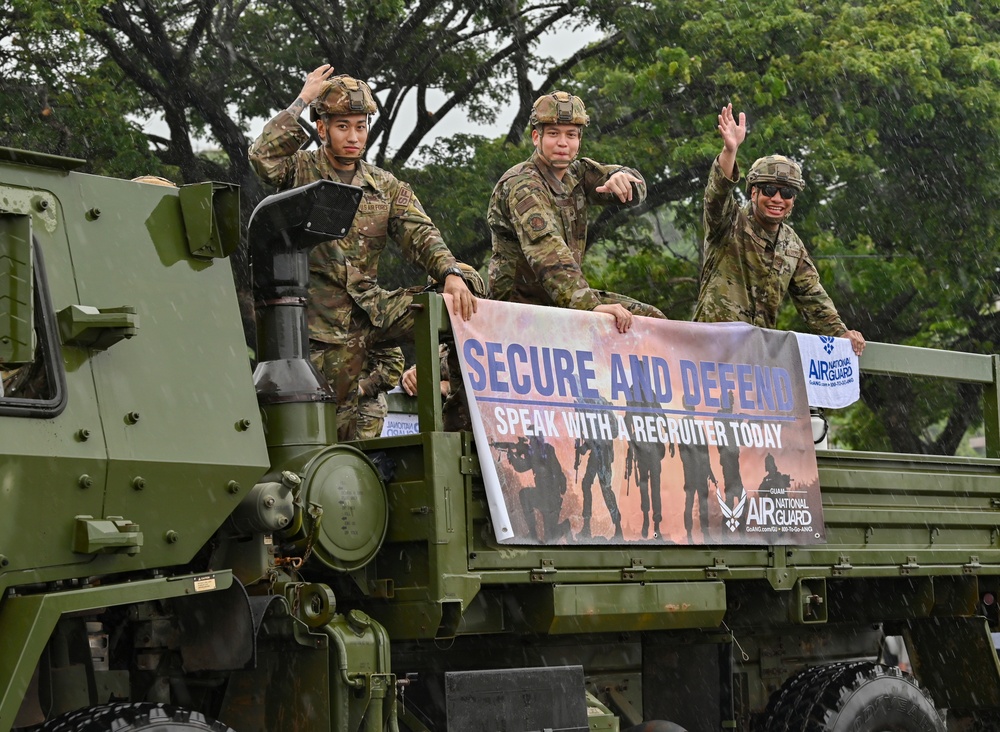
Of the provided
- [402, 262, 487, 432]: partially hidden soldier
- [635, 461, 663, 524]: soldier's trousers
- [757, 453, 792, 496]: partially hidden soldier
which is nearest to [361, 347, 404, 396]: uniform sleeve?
[402, 262, 487, 432]: partially hidden soldier

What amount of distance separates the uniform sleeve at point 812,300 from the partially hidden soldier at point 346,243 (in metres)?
2.64

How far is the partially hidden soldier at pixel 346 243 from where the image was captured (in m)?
6.37

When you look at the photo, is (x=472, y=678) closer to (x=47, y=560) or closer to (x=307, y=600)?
(x=307, y=600)

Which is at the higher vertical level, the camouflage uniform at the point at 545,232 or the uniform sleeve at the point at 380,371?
the camouflage uniform at the point at 545,232

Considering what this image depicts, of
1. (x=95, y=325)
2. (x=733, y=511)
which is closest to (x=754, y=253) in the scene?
(x=733, y=511)

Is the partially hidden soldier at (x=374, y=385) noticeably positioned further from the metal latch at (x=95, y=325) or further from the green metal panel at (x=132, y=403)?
the metal latch at (x=95, y=325)

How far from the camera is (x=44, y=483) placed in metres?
4.43

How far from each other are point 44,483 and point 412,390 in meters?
2.80

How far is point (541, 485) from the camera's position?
19.2ft

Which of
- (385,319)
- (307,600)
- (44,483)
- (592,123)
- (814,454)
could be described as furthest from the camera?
(592,123)

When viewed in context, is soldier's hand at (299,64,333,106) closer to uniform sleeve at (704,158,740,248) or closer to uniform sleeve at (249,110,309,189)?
uniform sleeve at (249,110,309,189)

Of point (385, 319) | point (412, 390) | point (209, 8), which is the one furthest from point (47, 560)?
point (209, 8)

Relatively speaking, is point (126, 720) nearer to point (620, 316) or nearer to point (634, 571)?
point (634, 571)

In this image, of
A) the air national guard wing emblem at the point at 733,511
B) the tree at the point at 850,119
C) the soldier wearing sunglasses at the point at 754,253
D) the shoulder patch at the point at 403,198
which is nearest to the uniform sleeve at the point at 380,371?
the shoulder patch at the point at 403,198
